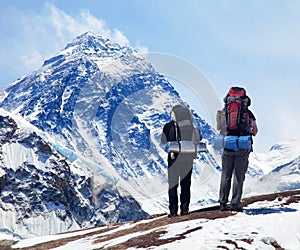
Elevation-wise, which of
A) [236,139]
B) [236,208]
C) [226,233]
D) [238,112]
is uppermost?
[238,112]

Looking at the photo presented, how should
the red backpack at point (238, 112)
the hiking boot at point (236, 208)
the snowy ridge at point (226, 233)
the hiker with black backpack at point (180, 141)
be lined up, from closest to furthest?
1. the snowy ridge at point (226, 233)
2. the red backpack at point (238, 112)
3. the hiking boot at point (236, 208)
4. the hiker with black backpack at point (180, 141)

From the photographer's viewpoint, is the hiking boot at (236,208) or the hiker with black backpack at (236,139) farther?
the hiking boot at (236,208)

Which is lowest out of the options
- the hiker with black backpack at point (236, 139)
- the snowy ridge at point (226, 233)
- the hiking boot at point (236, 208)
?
the snowy ridge at point (226, 233)

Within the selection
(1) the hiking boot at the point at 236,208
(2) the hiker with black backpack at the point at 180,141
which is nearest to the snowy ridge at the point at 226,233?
(1) the hiking boot at the point at 236,208

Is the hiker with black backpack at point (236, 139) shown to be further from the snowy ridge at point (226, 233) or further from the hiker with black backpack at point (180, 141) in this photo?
the hiker with black backpack at point (180, 141)

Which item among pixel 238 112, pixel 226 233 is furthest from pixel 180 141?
pixel 226 233

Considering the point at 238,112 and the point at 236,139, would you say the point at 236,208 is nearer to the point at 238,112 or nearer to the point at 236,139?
the point at 236,139

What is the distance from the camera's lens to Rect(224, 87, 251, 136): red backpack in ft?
53.3

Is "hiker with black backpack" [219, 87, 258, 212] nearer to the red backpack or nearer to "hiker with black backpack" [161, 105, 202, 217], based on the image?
the red backpack

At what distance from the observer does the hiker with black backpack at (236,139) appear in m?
16.2

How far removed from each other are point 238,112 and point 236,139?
0.95 m

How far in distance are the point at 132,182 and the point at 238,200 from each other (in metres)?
6.10

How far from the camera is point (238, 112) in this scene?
16.3 metres

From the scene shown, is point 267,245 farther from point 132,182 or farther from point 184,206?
point 132,182
